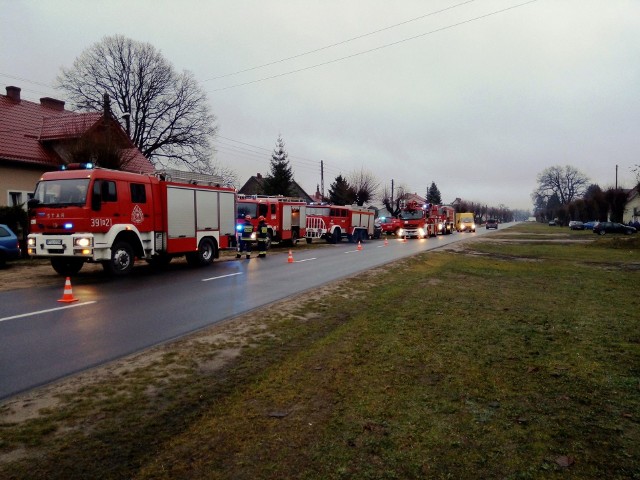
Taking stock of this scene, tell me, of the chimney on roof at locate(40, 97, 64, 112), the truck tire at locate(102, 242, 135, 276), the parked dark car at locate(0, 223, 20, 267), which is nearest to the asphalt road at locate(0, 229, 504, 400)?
the truck tire at locate(102, 242, 135, 276)

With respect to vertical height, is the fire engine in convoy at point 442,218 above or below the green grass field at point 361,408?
above

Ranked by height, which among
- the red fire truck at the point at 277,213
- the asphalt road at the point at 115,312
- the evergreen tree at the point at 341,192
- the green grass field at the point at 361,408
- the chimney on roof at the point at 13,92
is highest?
the chimney on roof at the point at 13,92

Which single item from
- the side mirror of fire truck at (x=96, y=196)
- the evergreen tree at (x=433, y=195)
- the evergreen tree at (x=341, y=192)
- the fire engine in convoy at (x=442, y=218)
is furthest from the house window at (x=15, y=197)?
the evergreen tree at (x=433, y=195)

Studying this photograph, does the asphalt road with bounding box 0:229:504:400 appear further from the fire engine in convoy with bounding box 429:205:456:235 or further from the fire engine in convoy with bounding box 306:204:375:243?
the fire engine in convoy with bounding box 429:205:456:235

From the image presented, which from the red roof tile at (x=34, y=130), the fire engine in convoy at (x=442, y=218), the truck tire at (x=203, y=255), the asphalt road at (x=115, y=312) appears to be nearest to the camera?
the asphalt road at (x=115, y=312)

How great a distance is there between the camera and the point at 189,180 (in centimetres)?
1622

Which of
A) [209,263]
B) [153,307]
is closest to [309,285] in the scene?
[153,307]

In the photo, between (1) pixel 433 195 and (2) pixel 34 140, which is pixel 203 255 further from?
(1) pixel 433 195

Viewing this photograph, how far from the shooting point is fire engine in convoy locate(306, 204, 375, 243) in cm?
3123

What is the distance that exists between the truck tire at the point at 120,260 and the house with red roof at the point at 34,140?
8068 mm

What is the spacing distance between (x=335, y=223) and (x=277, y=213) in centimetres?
760

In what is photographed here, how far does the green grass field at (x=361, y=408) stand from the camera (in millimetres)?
3062

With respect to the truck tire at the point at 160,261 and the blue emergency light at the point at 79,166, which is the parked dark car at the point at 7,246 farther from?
the truck tire at the point at 160,261

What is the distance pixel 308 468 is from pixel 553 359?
379 cm
